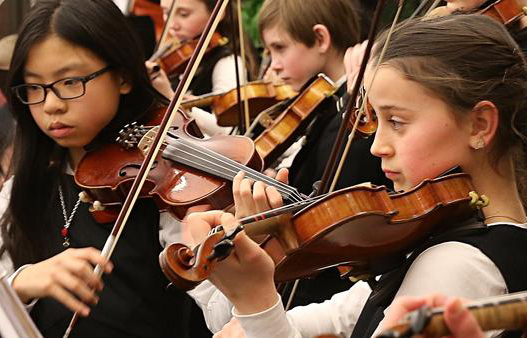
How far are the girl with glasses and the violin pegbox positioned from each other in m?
0.06

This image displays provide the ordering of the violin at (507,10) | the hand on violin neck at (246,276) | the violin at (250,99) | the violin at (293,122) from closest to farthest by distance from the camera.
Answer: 1. the hand on violin neck at (246,276)
2. the violin at (507,10)
3. the violin at (293,122)
4. the violin at (250,99)

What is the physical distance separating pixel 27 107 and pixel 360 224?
85cm

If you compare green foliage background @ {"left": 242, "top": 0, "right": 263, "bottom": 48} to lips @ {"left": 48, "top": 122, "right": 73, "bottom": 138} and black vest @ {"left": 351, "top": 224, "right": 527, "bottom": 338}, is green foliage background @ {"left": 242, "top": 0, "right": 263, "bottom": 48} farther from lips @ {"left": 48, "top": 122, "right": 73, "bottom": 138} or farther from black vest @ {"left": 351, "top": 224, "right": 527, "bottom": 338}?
black vest @ {"left": 351, "top": 224, "right": 527, "bottom": 338}

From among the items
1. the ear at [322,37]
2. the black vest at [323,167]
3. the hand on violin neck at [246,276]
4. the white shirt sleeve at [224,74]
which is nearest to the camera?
the hand on violin neck at [246,276]

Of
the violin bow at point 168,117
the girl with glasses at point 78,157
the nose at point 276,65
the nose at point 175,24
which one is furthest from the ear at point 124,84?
the nose at point 175,24

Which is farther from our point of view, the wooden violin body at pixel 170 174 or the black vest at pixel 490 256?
the wooden violin body at pixel 170 174

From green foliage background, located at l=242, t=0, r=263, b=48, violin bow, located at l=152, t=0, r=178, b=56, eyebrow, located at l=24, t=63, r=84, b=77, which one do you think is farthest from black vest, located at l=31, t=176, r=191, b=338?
green foliage background, located at l=242, t=0, r=263, b=48

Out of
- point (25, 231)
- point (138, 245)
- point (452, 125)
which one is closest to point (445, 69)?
point (452, 125)

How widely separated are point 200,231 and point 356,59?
879mm

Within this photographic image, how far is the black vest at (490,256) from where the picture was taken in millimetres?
1280

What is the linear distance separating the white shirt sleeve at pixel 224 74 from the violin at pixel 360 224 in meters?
1.75

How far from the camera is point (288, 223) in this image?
132 cm

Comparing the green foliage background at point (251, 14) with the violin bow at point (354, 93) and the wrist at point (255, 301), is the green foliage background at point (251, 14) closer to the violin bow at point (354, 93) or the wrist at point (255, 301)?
the violin bow at point (354, 93)

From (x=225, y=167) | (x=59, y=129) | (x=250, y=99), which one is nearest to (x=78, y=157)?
(x=59, y=129)
